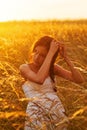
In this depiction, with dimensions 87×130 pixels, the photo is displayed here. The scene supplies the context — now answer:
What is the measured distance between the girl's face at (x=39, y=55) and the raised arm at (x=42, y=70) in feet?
0.25

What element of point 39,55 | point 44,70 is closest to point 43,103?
point 44,70

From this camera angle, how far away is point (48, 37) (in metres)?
3.07

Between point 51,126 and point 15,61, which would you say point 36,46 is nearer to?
point 51,126

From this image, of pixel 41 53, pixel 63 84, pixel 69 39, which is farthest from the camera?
pixel 69 39

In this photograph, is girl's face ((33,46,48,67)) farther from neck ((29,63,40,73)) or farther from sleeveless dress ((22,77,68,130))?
sleeveless dress ((22,77,68,130))

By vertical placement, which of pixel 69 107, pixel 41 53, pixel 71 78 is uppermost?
pixel 41 53

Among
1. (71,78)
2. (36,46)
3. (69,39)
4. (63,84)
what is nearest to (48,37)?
(36,46)

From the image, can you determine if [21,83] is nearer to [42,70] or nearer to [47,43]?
[47,43]

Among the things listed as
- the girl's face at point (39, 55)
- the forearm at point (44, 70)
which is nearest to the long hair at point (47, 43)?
the girl's face at point (39, 55)

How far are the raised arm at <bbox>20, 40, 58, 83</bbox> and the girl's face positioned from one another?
77mm

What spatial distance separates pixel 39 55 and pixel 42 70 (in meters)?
0.25

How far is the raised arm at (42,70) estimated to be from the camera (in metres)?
2.80

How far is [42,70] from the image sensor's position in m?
2.80

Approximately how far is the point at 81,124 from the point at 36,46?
0.97m
